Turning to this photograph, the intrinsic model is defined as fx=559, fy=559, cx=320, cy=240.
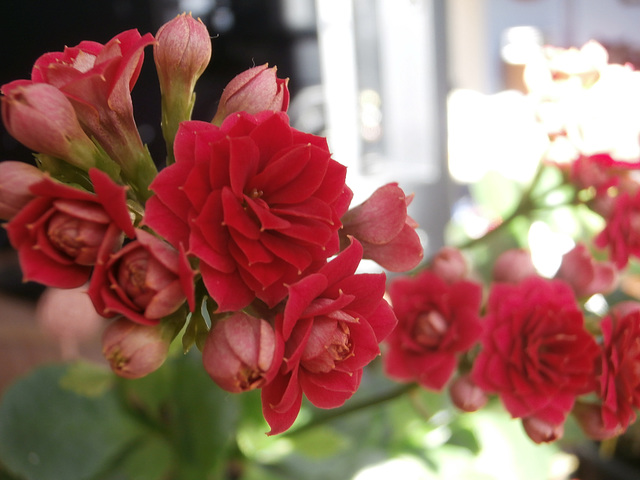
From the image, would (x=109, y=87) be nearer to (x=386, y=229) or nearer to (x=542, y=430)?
(x=386, y=229)

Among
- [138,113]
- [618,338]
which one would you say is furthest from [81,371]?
[618,338]

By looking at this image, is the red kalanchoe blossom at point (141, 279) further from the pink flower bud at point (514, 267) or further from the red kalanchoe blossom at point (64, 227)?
the pink flower bud at point (514, 267)

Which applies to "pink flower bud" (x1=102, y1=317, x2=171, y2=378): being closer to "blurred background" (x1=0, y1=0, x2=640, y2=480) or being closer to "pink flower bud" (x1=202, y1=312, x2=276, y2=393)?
"pink flower bud" (x1=202, y1=312, x2=276, y2=393)

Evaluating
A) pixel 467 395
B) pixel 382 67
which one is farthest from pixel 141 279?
pixel 382 67

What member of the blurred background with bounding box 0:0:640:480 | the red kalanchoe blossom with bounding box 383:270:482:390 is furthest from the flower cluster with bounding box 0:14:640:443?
the blurred background with bounding box 0:0:640:480

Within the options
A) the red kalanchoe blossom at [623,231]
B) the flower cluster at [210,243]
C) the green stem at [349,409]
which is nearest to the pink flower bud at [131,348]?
the flower cluster at [210,243]
